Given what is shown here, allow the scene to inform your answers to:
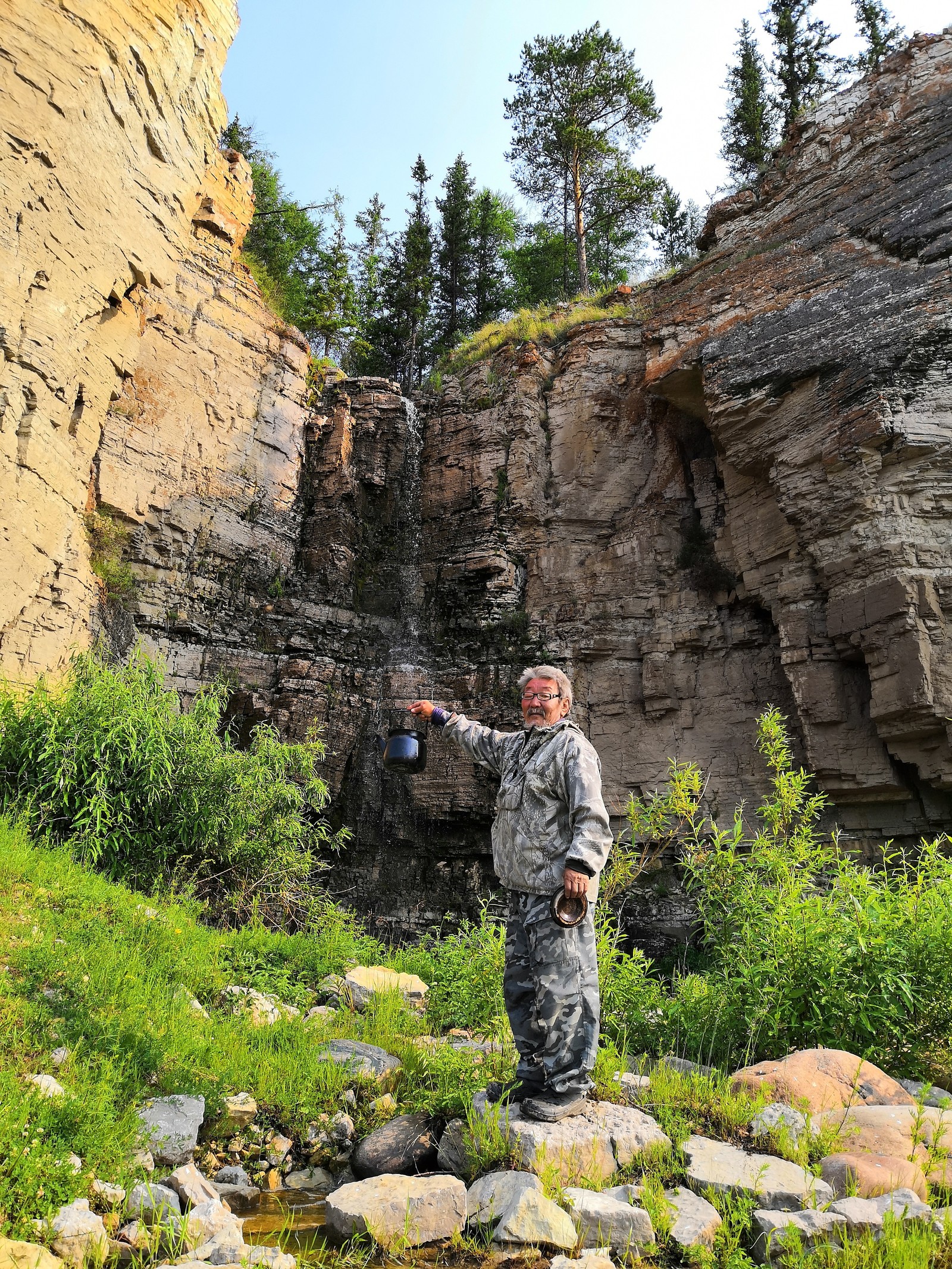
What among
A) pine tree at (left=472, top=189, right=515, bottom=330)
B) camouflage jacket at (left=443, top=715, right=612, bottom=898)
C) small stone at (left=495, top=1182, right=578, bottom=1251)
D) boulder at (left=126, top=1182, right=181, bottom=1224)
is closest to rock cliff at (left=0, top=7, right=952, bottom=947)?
camouflage jacket at (left=443, top=715, right=612, bottom=898)

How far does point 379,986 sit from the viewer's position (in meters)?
5.88

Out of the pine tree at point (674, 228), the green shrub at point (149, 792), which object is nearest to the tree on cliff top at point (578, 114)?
the pine tree at point (674, 228)

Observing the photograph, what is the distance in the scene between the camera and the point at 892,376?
9.71 meters

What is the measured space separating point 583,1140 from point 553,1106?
0.17 meters

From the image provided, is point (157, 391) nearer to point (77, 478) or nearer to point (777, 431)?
point (77, 478)

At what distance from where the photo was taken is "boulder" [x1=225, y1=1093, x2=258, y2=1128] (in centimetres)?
362

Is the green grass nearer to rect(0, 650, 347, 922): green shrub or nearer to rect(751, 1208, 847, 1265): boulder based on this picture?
rect(0, 650, 347, 922): green shrub

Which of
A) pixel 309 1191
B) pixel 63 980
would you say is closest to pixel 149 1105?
pixel 309 1191

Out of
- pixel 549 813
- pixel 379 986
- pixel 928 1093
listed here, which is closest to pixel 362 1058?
pixel 379 986

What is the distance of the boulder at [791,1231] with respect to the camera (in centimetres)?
241

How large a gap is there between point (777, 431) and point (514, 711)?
5675 millimetres

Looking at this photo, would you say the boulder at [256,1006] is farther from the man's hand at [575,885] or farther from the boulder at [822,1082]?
the boulder at [822,1082]

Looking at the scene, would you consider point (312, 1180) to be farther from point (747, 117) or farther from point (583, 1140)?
point (747, 117)

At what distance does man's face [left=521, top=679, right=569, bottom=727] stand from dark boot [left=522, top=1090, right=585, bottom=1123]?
1.61 m
